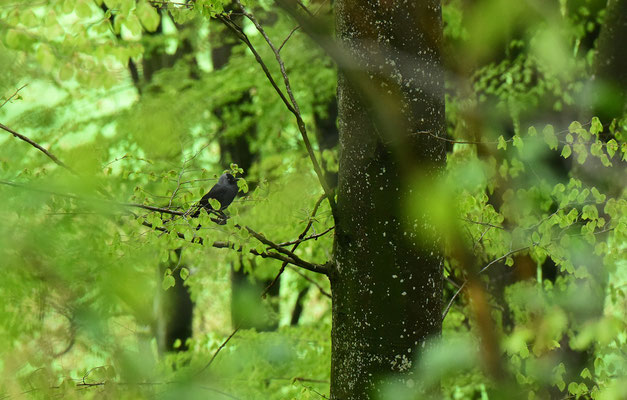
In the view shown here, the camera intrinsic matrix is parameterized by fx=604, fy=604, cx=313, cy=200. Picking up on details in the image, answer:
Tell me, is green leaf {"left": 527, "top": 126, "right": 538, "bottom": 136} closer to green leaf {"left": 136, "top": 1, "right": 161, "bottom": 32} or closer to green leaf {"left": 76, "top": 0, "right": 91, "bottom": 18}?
green leaf {"left": 136, "top": 1, "right": 161, "bottom": 32}

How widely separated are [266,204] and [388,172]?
1542mm

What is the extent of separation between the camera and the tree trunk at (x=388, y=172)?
93.3 inches

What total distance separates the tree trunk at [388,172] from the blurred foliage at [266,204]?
10 cm

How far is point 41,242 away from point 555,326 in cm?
355

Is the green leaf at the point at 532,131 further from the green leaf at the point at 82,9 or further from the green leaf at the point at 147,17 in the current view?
the green leaf at the point at 82,9

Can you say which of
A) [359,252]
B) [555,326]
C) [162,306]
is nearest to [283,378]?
[555,326]

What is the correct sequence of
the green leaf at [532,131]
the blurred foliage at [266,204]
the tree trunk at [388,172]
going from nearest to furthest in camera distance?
the blurred foliage at [266,204]
the tree trunk at [388,172]
the green leaf at [532,131]

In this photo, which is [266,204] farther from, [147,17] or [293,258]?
[147,17]

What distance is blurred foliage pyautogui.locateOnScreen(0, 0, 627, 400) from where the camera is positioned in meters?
1.80

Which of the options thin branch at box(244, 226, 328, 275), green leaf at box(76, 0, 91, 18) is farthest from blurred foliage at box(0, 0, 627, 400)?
thin branch at box(244, 226, 328, 275)

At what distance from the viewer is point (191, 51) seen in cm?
891

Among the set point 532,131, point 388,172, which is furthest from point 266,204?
point 532,131

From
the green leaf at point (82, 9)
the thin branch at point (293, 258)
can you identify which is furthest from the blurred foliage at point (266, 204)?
the thin branch at point (293, 258)

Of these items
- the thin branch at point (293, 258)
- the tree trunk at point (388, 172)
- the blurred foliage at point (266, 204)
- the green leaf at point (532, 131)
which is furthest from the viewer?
the green leaf at point (532, 131)
